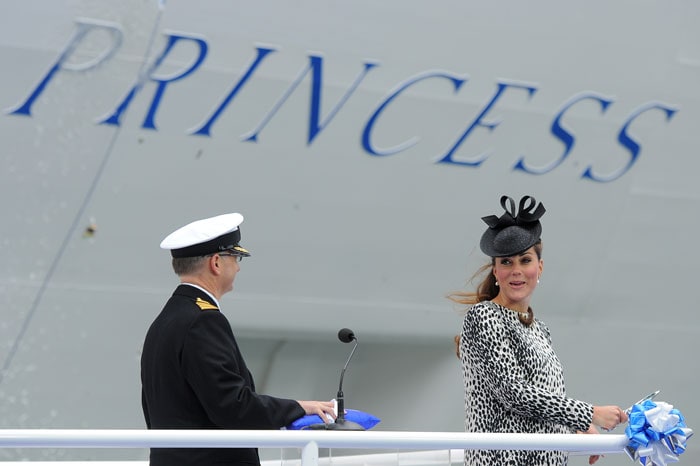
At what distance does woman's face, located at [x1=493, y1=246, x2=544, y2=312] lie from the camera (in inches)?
94.9

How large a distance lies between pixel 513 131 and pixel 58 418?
2184 millimetres

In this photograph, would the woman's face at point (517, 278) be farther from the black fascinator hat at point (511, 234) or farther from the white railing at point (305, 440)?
the white railing at point (305, 440)

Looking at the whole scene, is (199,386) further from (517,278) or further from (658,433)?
(658,433)

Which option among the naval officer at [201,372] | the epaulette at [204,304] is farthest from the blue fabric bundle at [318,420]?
the epaulette at [204,304]

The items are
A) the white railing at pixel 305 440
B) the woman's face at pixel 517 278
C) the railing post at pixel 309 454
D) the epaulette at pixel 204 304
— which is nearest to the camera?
the white railing at pixel 305 440

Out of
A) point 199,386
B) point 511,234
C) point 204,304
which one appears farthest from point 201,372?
point 511,234

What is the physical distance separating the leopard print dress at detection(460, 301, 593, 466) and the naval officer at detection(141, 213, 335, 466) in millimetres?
327

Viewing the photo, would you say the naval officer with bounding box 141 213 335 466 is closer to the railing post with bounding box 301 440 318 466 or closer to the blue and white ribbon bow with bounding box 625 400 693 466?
the railing post with bounding box 301 440 318 466

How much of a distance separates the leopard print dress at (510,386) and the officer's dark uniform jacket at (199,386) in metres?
0.39

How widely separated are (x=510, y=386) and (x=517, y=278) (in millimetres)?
268

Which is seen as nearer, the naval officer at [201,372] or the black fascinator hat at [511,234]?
the naval officer at [201,372]

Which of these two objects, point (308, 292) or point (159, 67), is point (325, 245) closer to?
point (308, 292)

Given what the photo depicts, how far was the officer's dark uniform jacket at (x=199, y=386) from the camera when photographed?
7.11 ft

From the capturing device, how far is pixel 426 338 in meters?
4.71
